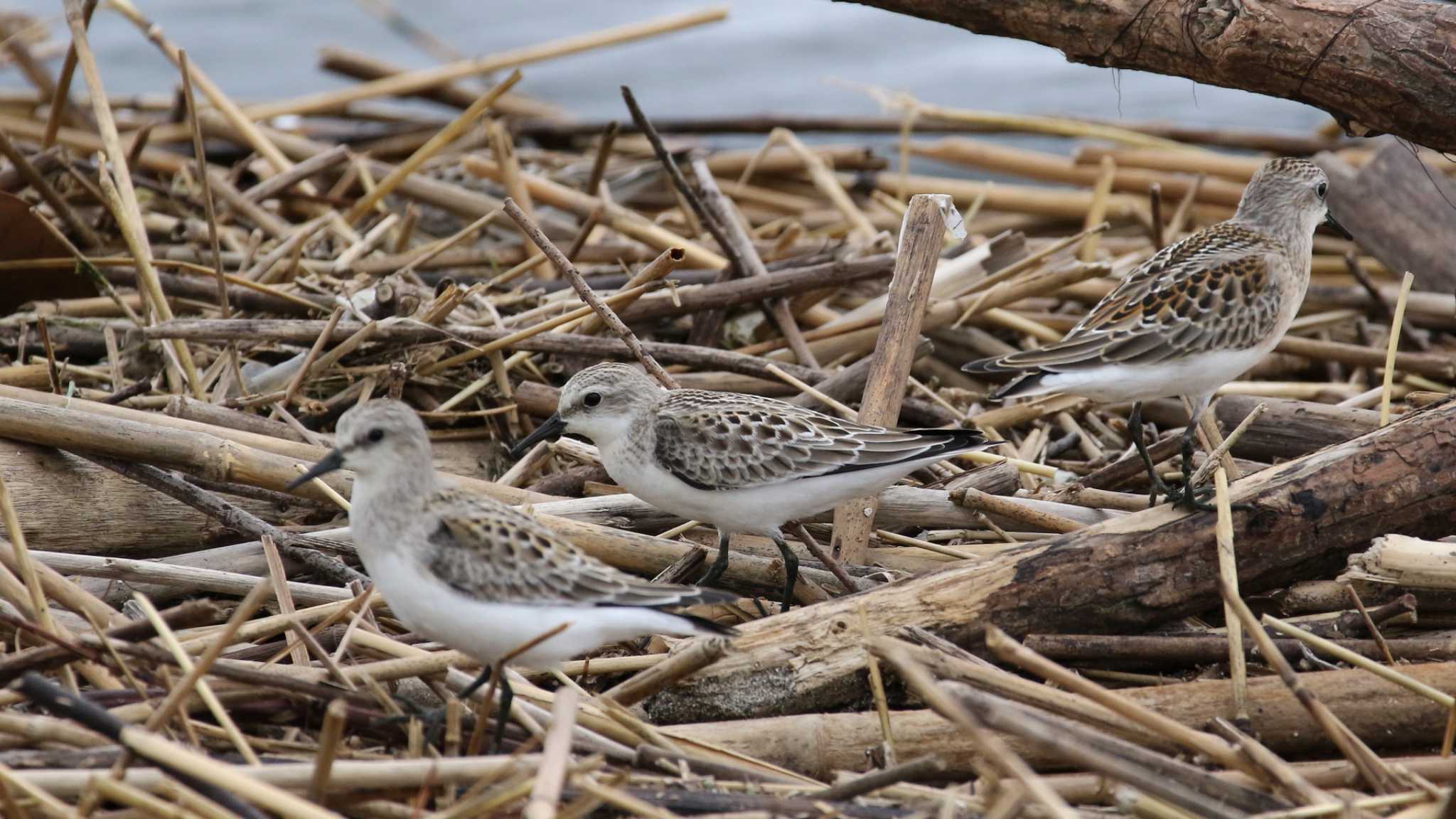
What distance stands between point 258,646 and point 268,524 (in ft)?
2.34

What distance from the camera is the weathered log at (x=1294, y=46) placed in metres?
5.23

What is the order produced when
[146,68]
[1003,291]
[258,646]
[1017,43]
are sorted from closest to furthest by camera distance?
1. [258,646]
2. [1003,291]
3. [146,68]
4. [1017,43]

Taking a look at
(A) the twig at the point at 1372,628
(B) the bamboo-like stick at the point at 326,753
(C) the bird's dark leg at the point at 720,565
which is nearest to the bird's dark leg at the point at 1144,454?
(A) the twig at the point at 1372,628

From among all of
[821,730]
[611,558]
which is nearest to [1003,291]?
[611,558]

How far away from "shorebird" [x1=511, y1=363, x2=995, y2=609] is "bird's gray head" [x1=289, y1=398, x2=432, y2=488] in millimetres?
1268

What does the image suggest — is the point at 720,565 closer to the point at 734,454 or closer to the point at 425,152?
the point at 734,454

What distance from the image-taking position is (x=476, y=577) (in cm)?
424

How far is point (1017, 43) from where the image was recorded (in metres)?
16.0

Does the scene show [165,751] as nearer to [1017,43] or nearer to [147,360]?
[147,360]

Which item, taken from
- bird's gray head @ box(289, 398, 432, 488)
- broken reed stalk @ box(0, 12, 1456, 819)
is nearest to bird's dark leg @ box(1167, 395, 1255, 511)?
broken reed stalk @ box(0, 12, 1456, 819)

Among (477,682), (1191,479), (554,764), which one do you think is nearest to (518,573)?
(477,682)

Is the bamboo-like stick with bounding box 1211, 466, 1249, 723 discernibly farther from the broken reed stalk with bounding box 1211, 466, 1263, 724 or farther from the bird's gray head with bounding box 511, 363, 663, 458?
the bird's gray head with bounding box 511, 363, 663, 458

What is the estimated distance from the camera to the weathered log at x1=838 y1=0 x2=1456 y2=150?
17.1 ft

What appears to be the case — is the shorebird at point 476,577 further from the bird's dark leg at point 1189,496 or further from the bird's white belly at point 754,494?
the bird's dark leg at point 1189,496
